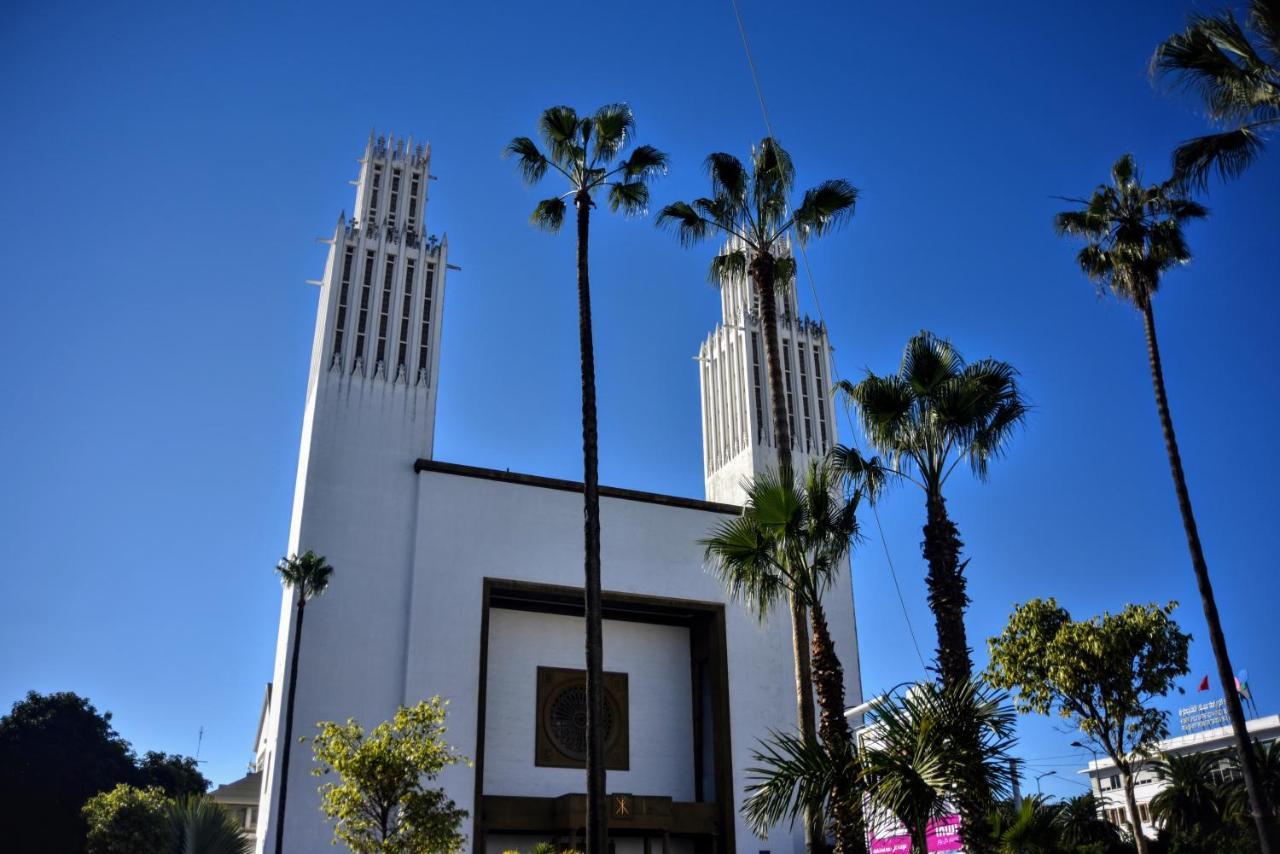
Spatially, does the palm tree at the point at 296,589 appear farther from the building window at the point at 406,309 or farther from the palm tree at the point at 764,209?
the palm tree at the point at 764,209

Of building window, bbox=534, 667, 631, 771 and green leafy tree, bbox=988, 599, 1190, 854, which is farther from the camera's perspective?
building window, bbox=534, 667, 631, 771

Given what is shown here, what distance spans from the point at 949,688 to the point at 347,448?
2793 cm

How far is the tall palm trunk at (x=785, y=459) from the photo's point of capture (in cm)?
1523

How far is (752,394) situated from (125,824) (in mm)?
28421

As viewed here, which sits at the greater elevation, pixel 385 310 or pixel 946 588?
pixel 385 310

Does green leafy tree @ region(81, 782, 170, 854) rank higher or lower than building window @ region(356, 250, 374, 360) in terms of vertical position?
lower

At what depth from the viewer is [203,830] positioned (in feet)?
67.1

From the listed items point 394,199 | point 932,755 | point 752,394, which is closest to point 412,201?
point 394,199

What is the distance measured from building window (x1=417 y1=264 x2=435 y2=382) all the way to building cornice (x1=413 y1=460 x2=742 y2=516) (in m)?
3.56

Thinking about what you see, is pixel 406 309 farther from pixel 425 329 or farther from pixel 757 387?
pixel 757 387

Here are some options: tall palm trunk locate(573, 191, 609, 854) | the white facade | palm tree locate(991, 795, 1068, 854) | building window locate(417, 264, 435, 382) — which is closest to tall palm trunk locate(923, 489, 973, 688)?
palm tree locate(991, 795, 1068, 854)

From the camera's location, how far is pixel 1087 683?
73.8 ft

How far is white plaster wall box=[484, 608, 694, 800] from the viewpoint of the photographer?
3503cm

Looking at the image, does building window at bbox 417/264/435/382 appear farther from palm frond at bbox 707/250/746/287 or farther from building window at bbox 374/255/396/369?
palm frond at bbox 707/250/746/287
